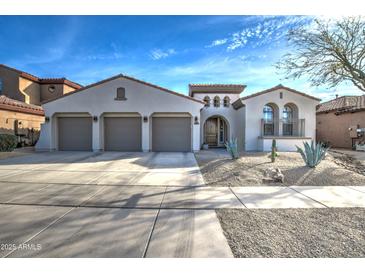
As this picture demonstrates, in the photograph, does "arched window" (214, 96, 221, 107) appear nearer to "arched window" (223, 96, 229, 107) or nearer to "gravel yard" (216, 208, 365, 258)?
"arched window" (223, 96, 229, 107)

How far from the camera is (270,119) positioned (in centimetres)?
1378

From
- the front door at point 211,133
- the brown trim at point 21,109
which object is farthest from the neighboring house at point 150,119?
the brown trim at point 21,109

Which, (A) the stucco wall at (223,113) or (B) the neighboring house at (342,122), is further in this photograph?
(A) the stucco wall at (223,113)

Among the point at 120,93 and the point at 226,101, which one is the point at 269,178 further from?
the point at 226,101

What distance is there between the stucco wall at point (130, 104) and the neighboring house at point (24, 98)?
12.1 ft

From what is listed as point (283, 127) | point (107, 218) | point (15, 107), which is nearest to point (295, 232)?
point (107, 218)

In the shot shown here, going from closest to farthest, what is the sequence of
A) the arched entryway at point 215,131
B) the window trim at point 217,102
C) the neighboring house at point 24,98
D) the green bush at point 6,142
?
the green bush at point 6,142 < the neighboring house at point 24,98 < the window trim at point 217,102 < the arched entryway at point 215,131

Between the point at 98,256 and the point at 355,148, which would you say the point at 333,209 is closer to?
the point at 98,256

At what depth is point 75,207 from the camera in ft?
12.7

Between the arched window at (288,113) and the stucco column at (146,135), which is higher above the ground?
the arched window at (288,113)

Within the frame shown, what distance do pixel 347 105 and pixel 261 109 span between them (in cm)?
998

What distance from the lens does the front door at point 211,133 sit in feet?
53.8

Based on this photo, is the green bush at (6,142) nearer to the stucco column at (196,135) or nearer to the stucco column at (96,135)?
the stucco column at (96,135)

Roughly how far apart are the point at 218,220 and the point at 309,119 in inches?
522
